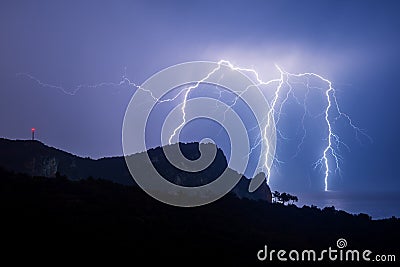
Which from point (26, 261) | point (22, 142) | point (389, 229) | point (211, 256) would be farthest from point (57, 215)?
point (22, 142)

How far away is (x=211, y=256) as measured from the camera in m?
17.3

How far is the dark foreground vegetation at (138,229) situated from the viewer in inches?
615

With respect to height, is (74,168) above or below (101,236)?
above

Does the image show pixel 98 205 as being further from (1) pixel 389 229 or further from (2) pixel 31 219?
(1) pixel 389 229

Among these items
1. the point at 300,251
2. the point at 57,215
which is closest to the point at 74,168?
the point at 57,215

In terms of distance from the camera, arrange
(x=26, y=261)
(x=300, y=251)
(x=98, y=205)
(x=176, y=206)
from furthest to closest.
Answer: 1. (x=176, y=206)
2. (x=98, y=205)
3. (x=300, y=251)
4. (x=26, y=261)

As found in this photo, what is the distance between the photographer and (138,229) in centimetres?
1942

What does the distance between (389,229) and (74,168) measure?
34331 mm

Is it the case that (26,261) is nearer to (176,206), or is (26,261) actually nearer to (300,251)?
(300,251)

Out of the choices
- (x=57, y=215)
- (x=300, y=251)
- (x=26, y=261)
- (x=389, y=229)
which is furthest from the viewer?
(x=389, y=229)

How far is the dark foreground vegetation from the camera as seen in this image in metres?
15.6

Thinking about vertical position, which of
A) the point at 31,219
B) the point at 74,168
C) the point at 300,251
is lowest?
the point at 300,251

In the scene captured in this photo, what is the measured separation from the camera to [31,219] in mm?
17734

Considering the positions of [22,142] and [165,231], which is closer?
[165,231]
